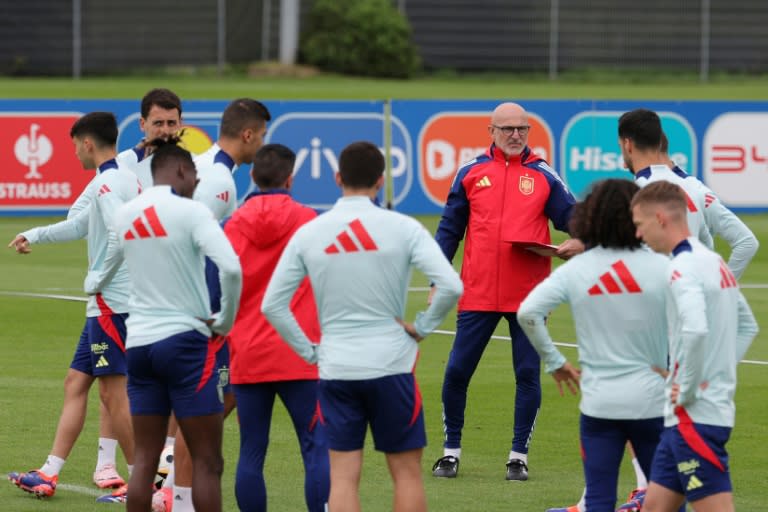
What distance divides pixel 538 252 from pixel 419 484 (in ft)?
9.60

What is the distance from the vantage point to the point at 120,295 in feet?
28.2

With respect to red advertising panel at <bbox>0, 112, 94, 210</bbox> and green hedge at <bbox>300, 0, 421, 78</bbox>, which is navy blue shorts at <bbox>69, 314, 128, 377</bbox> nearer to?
red advertising panel at <bbox>0, 112, 94, 210</bbox>

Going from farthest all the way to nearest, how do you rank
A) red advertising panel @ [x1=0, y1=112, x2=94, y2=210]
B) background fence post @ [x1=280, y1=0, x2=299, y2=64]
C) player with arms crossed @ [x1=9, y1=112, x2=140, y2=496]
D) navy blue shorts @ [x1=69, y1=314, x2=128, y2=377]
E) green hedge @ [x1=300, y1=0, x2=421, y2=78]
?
background fence post @ [x1=280, y1=0, x2=299, y2=64], green hedge @ [x1=300, y1=0, x2=421, y2=78], red advertising panel @ [x1=0, y1=112, x2=94, y2=210], navy blue shorts @ [x1=69, y1=314, x2=128, y2=377], player with arms crossed @ [x1=9, y1=112, x2=140, y2=496]

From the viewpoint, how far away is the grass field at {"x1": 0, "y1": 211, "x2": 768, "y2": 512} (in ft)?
29.3

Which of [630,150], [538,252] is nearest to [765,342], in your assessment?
[538,252]

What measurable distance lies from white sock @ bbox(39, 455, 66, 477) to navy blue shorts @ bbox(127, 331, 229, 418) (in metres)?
1.77

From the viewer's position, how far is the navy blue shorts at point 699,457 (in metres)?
6.30

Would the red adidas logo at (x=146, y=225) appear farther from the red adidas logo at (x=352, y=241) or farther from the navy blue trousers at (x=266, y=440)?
the navy blue trousers at (x=266, y=440)

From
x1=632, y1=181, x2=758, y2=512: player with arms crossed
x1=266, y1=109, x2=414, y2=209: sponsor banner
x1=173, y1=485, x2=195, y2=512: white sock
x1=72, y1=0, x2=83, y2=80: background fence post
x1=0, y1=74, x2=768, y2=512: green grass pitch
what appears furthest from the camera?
x1=72, y1=0, x2=83, y2=80: background fence post

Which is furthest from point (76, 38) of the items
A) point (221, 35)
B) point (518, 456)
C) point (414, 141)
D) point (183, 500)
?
point (183, 500)

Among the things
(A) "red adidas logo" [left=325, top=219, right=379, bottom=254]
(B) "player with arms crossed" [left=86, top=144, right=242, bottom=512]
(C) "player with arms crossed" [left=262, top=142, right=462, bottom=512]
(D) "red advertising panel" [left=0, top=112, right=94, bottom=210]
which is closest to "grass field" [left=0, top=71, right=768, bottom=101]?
(D) "red advertising panel" [left=0, top=112, right=94, bottom=210]

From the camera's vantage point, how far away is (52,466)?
887 cm

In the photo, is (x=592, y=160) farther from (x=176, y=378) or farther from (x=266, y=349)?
(x=176, y=378)

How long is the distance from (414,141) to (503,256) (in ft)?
45.6
